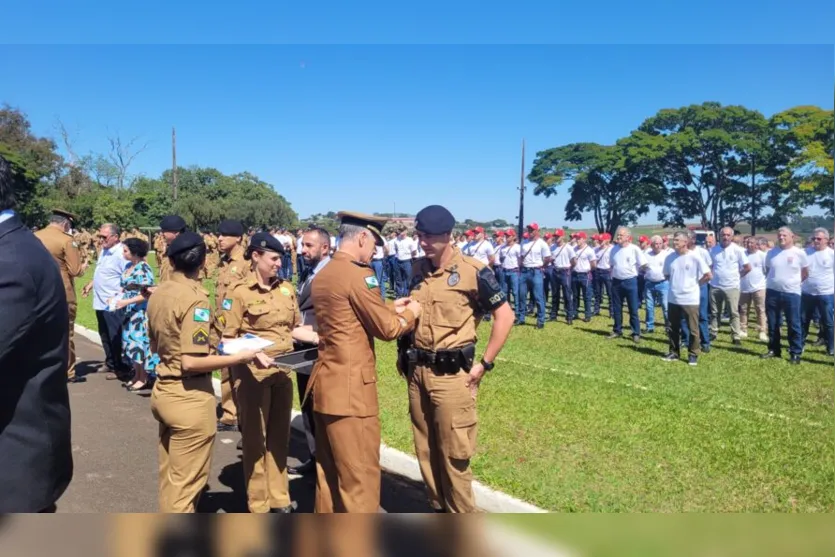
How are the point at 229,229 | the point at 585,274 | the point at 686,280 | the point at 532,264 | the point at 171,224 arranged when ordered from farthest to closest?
1. the point at 585,274
2. the point at 532,264
3. the point at 686,280
4. the point at 229,229
5. the point at 171,224

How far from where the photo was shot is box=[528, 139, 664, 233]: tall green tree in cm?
1941

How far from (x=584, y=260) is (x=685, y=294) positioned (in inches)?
179

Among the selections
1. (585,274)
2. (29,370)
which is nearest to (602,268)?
(585,274)

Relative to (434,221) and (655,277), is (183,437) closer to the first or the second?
(434,221)

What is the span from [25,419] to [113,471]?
3.35 meters

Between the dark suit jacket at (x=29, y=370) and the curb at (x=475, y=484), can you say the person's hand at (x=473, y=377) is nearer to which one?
the curb at (x=475, y=484)

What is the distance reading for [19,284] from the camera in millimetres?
1727

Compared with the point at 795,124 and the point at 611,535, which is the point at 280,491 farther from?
the point at 795,124

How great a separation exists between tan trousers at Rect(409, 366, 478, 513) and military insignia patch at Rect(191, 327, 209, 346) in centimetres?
125

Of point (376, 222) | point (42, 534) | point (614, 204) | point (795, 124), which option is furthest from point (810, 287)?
point (614, 204)

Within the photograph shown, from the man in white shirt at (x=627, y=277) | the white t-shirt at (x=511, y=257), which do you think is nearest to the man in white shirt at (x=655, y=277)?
the man in white shirt at (x=627, y=277)

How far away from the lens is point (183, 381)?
3160 millimetres

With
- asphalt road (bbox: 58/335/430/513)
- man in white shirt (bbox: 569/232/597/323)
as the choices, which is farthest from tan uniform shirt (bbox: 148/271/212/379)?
man in white shirt (bbox: 569/232/597/323)

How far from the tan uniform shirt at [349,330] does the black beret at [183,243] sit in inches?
36.1
